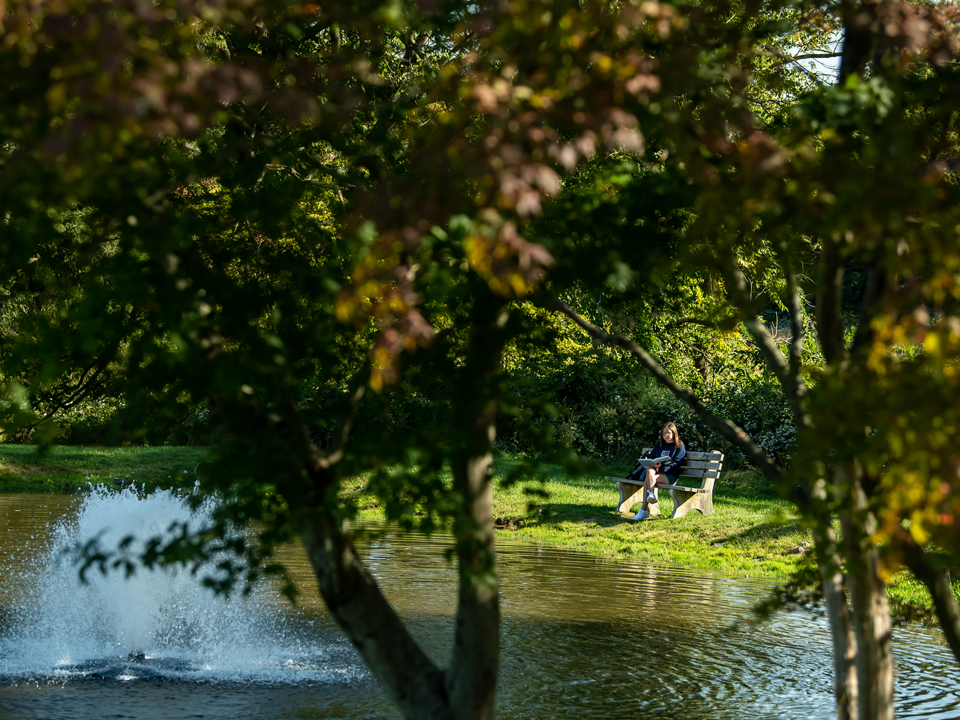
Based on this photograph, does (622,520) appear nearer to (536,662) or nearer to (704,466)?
(704,466)

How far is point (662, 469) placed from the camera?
1586 centimetres

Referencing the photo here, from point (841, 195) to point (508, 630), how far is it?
6.71 meters

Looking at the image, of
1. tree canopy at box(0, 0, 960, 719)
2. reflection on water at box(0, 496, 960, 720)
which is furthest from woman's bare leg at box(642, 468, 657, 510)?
tree canopy at box(0, 0, 960, 719)

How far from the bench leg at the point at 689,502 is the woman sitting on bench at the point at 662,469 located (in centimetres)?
24

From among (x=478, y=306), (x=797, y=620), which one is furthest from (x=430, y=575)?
(x=478, y=306)

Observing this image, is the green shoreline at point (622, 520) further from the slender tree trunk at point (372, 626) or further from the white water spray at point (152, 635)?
the slender tree trunk at point (372, 626)

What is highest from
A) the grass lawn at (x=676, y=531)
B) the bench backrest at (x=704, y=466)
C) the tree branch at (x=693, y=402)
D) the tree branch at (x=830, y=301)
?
the tree branch at (x=830, y=301)

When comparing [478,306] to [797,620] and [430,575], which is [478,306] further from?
[430,575]

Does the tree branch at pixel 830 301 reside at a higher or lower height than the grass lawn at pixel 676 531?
higher

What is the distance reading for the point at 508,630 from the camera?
29.6 ft

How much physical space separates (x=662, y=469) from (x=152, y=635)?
29.6 feet

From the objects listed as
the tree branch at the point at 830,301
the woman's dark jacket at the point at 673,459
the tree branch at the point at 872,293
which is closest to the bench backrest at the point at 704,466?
the woman's dark jacket at the point at 673,459

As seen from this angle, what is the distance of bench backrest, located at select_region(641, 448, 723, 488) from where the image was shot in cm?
1553

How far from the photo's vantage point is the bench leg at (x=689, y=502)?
15555 millimetres
